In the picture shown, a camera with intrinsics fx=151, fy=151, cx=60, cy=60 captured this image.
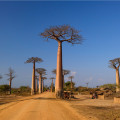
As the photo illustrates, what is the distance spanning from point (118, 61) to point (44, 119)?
2620cm

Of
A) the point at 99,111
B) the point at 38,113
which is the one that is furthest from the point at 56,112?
the point at 99,111

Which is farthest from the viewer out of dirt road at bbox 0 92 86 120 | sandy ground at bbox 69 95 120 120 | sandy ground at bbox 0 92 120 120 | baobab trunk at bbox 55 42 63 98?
baobab trunk at bbox 55 42 63 98

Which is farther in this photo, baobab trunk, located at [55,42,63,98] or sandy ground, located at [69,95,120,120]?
baobab trunk, located at [55,42,63,98]

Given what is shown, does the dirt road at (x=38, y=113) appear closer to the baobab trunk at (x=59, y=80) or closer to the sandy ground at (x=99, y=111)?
the sandy ground at (x=99, y=111)

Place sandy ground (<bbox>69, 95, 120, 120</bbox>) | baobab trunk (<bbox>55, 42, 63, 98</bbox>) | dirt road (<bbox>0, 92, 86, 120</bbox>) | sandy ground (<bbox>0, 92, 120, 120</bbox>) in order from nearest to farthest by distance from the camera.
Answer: dirt road (<bbox>0, 92, 86, 120</bbox>) < sandy ground (<bbox>0, 92, 120, 120</bbox>) < sandy ground (<bbox>69, 95, 120, 120</bbox>) < baobab trunk (<bbox>55, 42, 63, 98</bbox>)

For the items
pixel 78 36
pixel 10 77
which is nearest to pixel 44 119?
pixel 78 36

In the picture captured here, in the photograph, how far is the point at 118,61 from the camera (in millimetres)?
28594

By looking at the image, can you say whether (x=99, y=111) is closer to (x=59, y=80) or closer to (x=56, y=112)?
(x=56, y=112)

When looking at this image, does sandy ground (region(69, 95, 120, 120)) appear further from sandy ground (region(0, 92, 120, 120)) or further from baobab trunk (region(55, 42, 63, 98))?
baobab trunk (region(55, 42, 63, 98))

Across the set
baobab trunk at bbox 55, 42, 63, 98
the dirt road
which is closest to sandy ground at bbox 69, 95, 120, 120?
the dirt road

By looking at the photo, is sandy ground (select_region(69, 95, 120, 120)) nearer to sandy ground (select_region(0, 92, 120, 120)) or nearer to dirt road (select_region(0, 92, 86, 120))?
sandy ground (select_region(0, 92, 120, 120))

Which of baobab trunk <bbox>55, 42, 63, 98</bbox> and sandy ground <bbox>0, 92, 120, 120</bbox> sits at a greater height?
baobab trunk <bbox>55, 42, 63, 98</bbox>

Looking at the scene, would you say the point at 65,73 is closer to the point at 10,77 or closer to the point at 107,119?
the point at 10,77

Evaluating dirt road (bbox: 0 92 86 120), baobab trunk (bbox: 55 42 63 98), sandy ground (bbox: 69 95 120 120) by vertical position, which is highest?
baobab trunk (bbox: 55 42 63 98)
